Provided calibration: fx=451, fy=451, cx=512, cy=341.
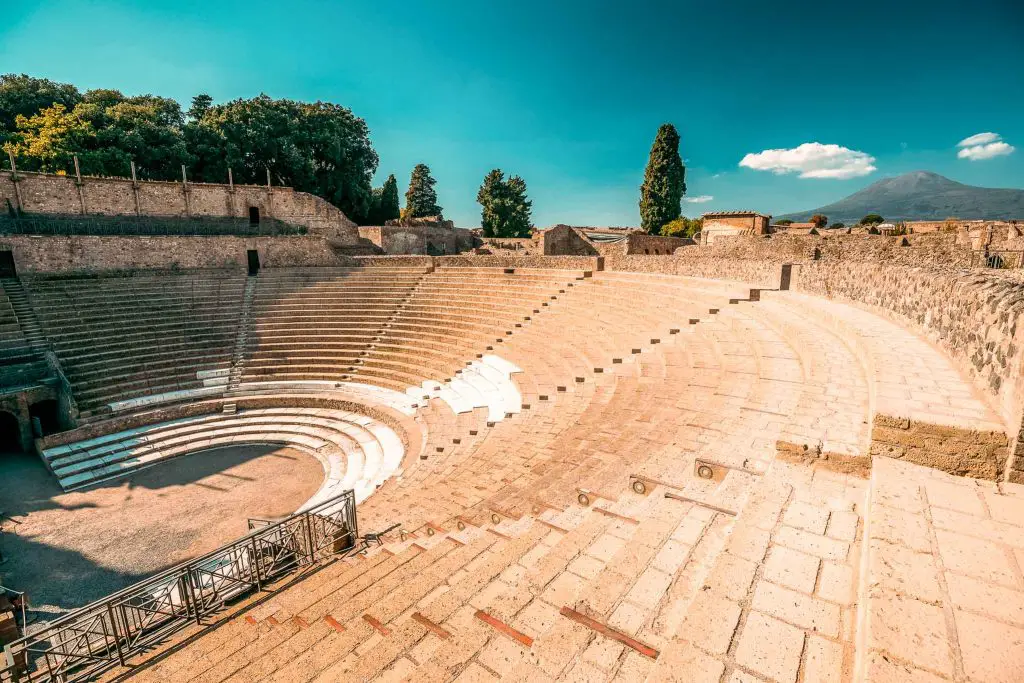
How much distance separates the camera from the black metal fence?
1933 cm

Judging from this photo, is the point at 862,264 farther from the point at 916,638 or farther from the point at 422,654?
the point at 422,654

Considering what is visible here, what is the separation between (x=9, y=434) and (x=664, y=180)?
149 ft

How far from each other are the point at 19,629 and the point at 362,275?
1750cm

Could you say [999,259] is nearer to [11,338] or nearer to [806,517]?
[806,517]

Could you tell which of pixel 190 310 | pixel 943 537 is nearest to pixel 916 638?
pixel 943 537

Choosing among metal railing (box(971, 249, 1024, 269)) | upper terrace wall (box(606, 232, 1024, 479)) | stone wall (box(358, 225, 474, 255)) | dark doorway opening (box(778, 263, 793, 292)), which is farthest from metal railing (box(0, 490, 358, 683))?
stone wall (box(358, 225, 474, 255))

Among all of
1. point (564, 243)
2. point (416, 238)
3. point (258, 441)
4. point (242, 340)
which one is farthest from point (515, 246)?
point (258, 441)

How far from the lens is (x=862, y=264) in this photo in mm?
10305

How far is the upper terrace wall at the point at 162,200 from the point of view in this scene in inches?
781

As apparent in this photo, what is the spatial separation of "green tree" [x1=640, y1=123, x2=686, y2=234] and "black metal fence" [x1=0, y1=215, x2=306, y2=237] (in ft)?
104

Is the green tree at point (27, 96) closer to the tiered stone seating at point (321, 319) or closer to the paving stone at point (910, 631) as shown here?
the tiered stone seating at point (321, 319)

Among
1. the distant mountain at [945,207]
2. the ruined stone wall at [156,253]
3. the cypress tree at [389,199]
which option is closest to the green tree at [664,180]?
the cypress tree at [389,199]

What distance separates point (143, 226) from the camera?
21.7m

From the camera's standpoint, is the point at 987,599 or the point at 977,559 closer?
the point at 987,599
